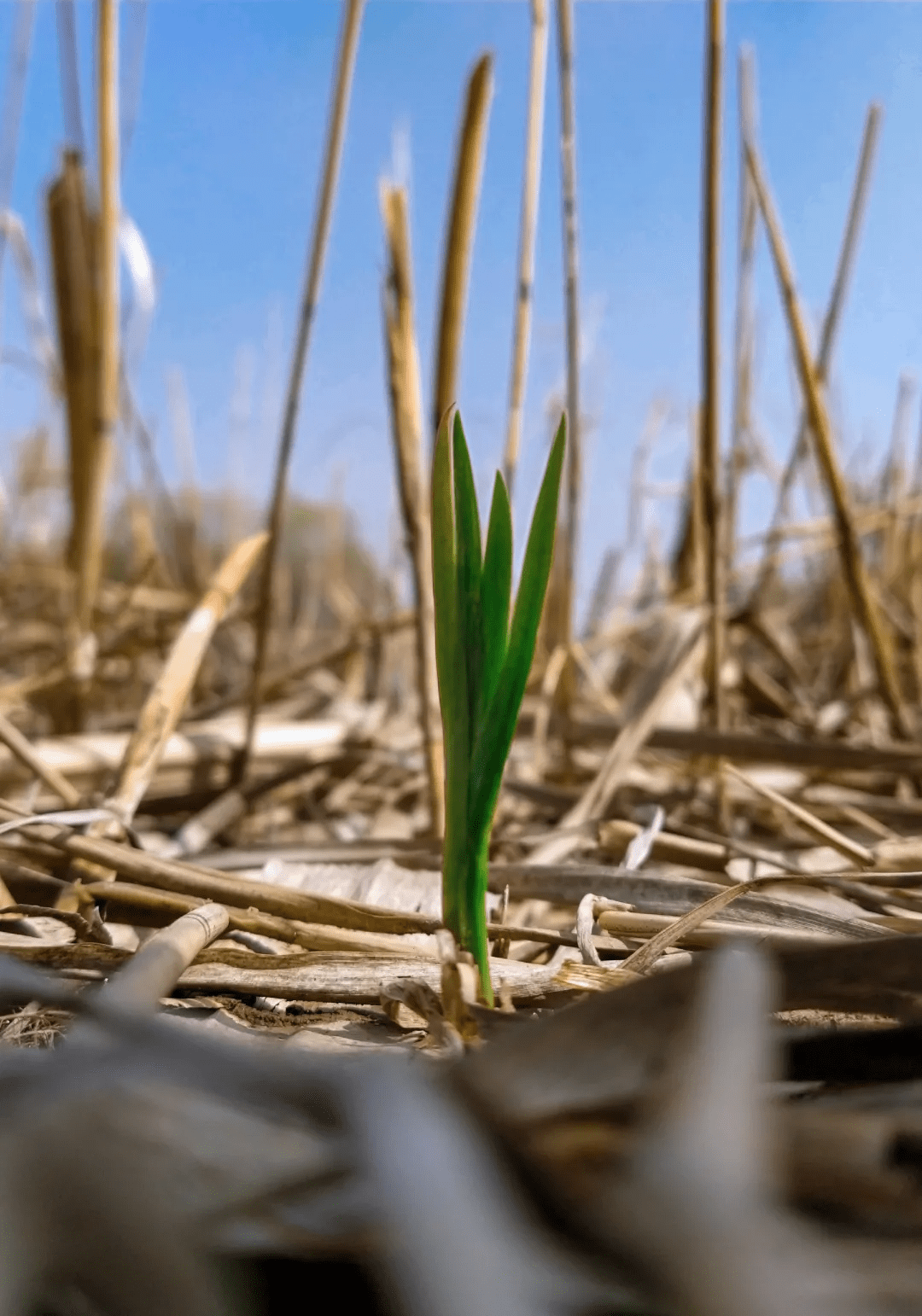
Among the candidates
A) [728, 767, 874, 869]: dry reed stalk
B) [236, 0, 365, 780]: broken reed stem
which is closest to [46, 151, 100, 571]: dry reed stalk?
[236, 0, 365, 780]: broken reed stem

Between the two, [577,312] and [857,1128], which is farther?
[577,312]

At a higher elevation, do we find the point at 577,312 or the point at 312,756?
the point at 577,312

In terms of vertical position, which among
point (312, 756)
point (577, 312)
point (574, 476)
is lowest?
point (312, 756)

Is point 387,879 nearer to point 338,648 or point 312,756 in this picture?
point 312,756

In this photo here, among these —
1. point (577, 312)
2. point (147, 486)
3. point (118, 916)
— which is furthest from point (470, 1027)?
point (147, 486)

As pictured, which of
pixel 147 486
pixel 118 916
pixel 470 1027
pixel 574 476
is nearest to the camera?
pixel 470 1027

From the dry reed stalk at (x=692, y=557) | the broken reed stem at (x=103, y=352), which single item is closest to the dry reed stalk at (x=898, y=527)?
the dry reed stalk at (x=692, y=557)

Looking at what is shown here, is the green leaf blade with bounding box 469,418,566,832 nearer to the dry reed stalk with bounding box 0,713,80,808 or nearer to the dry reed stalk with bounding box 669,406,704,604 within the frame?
the dry reed stalk with bounding box 0,713,80,808
